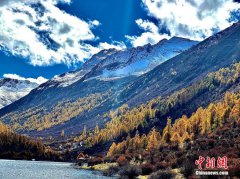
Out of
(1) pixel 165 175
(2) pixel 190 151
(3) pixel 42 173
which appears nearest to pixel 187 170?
(1) pixel 165 175

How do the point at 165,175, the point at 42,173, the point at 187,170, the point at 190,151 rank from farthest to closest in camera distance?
the point at 42,173, the point at 190,151, the point at 165,175, the point at 187,170

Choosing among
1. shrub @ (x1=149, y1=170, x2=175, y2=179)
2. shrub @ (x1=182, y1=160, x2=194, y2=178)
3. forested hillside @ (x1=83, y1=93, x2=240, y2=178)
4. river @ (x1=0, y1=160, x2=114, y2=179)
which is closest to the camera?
shrub @ (x1=182, y1=160, x2=194, y2=178)

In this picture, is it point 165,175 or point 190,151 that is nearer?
point 165,175

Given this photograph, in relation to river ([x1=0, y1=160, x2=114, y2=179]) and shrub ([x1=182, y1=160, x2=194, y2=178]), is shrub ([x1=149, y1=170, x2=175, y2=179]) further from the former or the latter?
river ([x1=0, y1=160, x2=114, y2=179])

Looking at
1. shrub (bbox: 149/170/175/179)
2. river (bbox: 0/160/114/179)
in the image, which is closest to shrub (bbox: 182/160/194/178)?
shrub (bbox: 149/170/175/179)

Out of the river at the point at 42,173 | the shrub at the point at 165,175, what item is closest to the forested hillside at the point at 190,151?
the shrub at the point at 165,175

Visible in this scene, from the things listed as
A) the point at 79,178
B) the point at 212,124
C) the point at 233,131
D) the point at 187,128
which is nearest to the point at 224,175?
the point at 79,178

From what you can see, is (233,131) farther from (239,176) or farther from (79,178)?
(239,176)

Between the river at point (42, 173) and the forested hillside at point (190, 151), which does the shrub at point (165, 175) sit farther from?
the river at point (42, 173)

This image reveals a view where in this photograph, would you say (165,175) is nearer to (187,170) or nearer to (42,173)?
(187,170)

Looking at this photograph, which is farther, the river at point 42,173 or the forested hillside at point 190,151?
the river at point 42,173

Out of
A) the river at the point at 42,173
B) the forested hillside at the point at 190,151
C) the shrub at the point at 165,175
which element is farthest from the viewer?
the river at the point at 42,173

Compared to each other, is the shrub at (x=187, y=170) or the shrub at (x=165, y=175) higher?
the shrub at (x=187, y=170)

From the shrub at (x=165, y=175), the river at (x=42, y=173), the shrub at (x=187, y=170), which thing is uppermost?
the shrub at (x=187, y=170)
